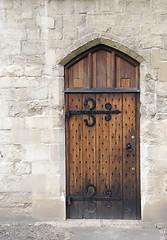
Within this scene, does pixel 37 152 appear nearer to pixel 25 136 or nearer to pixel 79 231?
pixel 25 136

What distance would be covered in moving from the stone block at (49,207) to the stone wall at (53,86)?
13 millimetres

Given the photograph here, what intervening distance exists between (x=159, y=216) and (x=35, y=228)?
1.60 meters

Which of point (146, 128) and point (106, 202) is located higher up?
point (146, 128)

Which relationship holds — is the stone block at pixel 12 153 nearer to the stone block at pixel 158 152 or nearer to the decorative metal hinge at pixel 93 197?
the decorative metal hinge at pixel 93 197

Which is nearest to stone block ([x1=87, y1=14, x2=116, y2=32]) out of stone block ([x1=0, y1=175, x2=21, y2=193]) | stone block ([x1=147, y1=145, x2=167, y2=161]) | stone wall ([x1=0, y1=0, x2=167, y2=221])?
stone wall ([x1=0, y1=0, x2=167, y2=221])

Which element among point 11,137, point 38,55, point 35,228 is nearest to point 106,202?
point 35,228

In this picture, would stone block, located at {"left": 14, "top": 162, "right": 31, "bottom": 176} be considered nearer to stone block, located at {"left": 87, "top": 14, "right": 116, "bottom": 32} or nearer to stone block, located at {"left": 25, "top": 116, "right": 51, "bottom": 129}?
stone block, located at {"left": 25, "top": 116, "right": 51, "bottom": 129}

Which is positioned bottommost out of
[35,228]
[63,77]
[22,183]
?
[35,228]

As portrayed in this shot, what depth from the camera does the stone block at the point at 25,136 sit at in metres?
4.56

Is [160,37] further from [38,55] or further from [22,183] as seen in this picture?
[22,183]

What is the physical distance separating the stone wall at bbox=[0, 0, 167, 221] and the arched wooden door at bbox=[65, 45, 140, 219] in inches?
5.2

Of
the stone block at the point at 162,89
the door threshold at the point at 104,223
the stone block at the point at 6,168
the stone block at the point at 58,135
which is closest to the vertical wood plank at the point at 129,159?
the door threshold at the point at 104,223

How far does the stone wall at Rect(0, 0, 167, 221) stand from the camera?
175 inches

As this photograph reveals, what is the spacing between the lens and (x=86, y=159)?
4672mm
